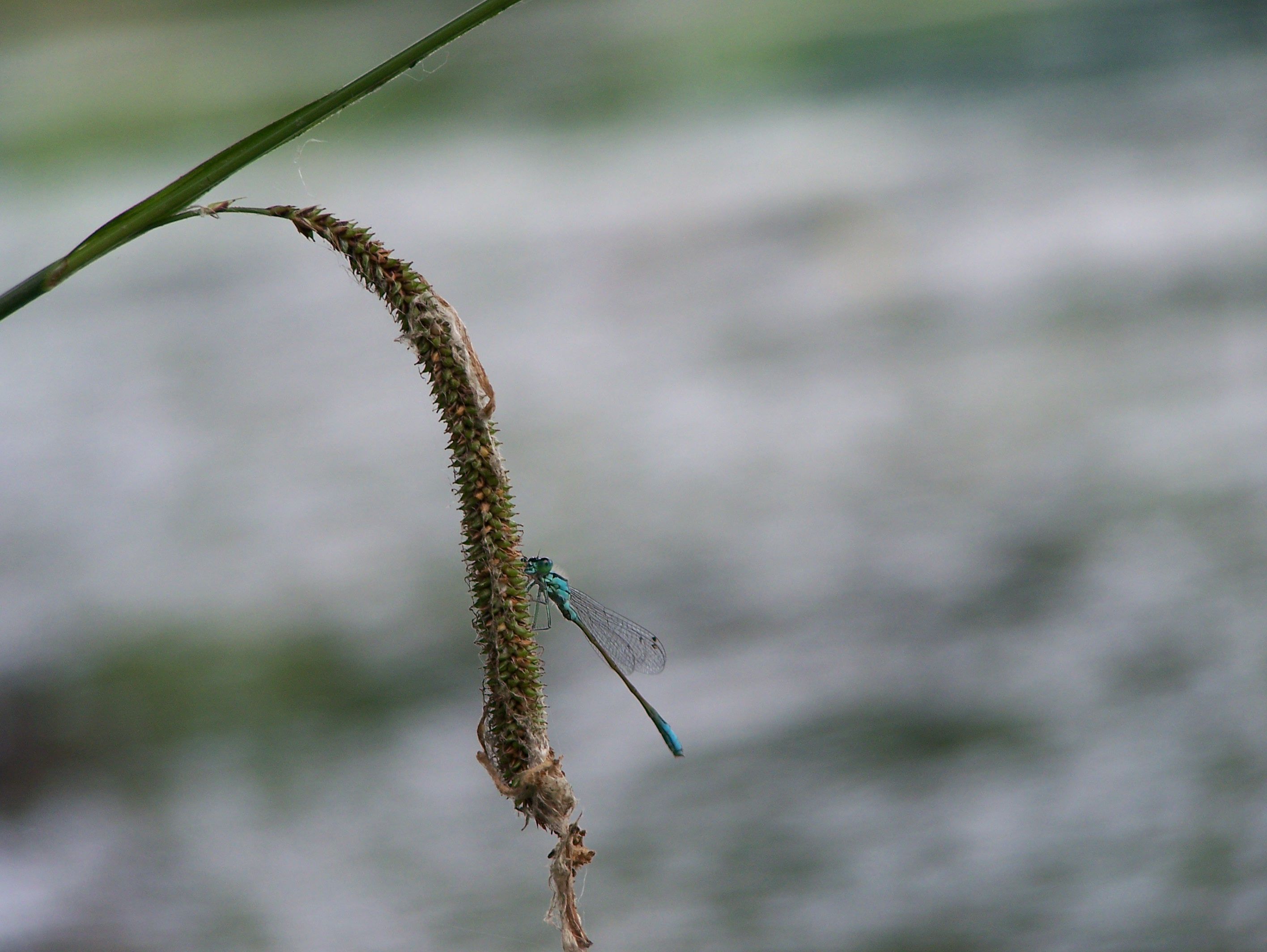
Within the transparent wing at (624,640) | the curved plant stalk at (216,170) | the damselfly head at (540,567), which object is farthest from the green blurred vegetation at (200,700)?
the curved plant stalk at (216,170)

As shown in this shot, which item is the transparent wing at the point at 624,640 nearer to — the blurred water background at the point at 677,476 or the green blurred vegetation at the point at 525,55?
the blurred water background at the point at 677,476

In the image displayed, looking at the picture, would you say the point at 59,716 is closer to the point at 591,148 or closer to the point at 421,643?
the point at 421,643

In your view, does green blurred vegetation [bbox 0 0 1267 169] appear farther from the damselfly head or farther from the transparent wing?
the damselfly head

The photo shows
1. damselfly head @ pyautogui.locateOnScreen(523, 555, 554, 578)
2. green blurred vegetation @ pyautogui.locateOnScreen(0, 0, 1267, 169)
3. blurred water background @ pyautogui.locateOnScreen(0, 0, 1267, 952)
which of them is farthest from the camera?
green blurred vegetation @ pyautogui.locateOnScreen(0, 0, 1267, 169)

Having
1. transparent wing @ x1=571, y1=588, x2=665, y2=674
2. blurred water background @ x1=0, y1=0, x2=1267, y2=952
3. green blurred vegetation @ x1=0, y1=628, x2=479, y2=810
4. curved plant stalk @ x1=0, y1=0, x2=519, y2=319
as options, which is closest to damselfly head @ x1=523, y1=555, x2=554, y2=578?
transparent wing @ x1=571, y1=588, x2=665, y2=674

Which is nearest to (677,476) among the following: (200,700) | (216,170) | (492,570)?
(200,700)

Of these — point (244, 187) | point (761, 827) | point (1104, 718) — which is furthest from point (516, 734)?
point (244, 187)
